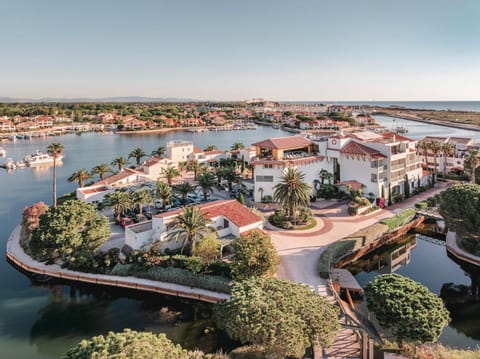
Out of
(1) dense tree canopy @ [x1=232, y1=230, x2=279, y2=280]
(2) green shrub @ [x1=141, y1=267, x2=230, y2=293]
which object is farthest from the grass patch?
(2) green shrub @ [x1=141, y1=267, x2=230, y2=293]

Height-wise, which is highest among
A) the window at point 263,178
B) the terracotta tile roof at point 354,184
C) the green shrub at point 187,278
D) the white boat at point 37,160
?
the window at point 263,178

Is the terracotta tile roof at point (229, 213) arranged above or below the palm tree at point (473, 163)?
below

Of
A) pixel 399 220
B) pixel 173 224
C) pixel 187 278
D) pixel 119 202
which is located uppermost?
pixel 119 202

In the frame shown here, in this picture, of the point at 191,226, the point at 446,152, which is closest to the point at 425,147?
the point at 446,152

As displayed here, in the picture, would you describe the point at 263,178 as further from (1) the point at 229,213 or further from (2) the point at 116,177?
(2) the point at 116,177

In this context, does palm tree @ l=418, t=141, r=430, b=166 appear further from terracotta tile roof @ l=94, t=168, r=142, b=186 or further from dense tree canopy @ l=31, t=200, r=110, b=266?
dense tree canopy @ l=31, t=200, r=110, b=266

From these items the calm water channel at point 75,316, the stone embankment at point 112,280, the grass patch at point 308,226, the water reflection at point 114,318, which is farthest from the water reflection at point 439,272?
the calm water channel at point 75,316

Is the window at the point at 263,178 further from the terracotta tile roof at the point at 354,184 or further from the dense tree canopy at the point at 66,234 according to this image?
the dense tree canopy at the point at 66,234
